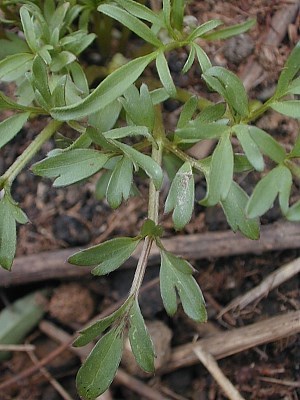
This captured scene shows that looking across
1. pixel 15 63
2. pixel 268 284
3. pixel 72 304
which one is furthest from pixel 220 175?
pixel 72 304

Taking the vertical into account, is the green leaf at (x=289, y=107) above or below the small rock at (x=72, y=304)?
above

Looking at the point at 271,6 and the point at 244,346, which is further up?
the point at 271,6

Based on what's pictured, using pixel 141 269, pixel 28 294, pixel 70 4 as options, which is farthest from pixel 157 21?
pixel 28 294

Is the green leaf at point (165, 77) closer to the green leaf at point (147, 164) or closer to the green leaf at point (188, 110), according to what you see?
the green leaf at point (188, 110)

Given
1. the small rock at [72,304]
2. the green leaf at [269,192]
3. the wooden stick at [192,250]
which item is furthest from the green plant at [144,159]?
the small rock at [72,304]

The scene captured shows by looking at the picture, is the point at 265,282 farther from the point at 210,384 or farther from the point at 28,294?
the point at 28,294

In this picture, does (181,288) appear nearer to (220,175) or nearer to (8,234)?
(220,175)

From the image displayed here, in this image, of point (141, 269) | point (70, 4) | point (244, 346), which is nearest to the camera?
point (141, 269)
